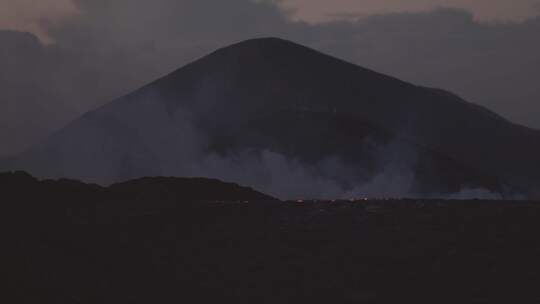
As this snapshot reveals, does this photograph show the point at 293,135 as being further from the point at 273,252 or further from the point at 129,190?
the point at 273,252

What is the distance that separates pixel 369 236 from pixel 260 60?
286 ft

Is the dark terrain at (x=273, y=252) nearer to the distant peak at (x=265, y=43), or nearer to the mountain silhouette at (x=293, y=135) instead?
the mountain silhouette at (x=293, y=135)

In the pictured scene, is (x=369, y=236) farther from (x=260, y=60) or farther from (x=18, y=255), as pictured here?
Result: (x=260, y=60)

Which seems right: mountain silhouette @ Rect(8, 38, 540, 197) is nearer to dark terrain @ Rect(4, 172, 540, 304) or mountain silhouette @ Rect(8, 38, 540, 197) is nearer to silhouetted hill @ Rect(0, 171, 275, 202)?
silhouetted hill @ Rect(0, 171, 275, 202)

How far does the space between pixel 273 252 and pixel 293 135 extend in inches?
2649

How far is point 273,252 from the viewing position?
69.1 feet

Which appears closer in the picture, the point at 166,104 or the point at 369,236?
the point at 369,236

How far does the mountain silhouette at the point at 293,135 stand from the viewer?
85.6 m

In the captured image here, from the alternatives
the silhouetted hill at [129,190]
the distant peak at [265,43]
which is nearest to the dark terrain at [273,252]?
the silhouetted hill at [129,190]

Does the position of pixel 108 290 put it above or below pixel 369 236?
below

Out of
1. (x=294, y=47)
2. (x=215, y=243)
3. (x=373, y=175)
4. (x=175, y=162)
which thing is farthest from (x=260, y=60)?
(x=215, y=243)

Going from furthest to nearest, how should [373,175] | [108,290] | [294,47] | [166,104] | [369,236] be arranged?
[294,47] → [166,104] → [373,175] → [369,236] → [108,290]

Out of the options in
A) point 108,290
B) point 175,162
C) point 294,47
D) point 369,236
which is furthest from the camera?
point 294,47

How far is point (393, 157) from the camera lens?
288 ft
